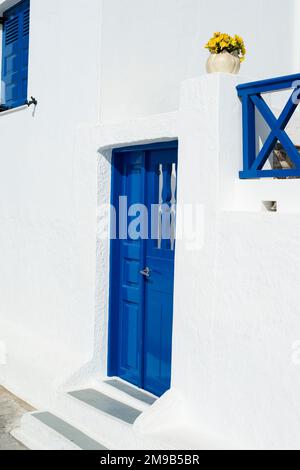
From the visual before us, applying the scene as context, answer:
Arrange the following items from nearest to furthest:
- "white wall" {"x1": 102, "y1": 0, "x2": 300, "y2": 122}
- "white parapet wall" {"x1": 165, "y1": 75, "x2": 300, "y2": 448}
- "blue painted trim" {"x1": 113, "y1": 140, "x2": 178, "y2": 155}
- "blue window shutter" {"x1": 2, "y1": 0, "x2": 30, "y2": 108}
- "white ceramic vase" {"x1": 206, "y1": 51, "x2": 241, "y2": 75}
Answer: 1. "white parapet wall" {"x1": 165, "y1": 75, "x2": 300, "y2": 448}
2. "white ceramic vase" {"x1": 206, "y1": 51, "x2": 241, "y2": 75}
3. "blue painted trim" {"x1": 113, "y1": 140, "x2": 178, "y2": 155}
4. "white wall" {"x1": 102, "y1": 0, "x2": 300, "y2": 122}
5. "blue window shutter" {"x1": 2, "y1": 0, "x2": 30, "y2": 108}

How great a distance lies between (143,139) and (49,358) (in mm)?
2751

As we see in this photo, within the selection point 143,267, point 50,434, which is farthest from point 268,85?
point 50,434

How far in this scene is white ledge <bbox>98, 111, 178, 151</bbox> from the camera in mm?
5590

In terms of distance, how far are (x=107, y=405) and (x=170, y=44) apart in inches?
158

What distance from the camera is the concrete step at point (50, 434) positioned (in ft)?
18.4

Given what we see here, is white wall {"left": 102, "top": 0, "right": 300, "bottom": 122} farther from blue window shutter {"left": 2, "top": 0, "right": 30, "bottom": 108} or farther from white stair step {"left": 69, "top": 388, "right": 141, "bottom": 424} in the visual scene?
white stair step {"left": 69, "top": 388, "right": 141, "bottom": 424}

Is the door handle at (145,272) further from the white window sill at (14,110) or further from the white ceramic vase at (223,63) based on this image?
the white window sill at (14,110)

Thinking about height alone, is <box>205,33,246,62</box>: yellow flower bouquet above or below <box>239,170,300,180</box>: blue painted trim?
above

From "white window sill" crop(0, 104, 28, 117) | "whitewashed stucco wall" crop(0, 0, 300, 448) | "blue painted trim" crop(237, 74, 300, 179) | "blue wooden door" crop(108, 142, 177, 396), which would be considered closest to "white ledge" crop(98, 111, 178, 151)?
"whitewashed stucco wall" crop(0, 0, 300, 448)

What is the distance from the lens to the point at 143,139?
19.4ft

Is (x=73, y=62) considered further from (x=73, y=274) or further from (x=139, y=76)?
(x=73, y=274)

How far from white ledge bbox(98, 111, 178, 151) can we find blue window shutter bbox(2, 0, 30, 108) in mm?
2306

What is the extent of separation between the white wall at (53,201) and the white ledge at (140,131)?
0.74 feet
